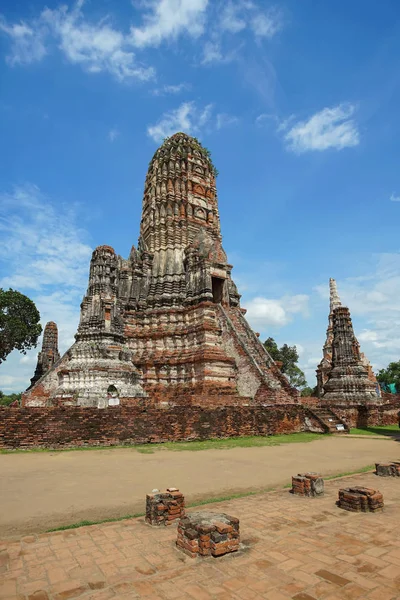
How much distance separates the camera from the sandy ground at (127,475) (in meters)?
5.19

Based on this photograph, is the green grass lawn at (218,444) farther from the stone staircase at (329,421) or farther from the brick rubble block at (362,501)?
the brick rubble block at (362,501)

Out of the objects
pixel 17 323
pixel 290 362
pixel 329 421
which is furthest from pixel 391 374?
pixel 17 323

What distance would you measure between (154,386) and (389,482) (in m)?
14.9

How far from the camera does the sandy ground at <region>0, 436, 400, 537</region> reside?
519 cm

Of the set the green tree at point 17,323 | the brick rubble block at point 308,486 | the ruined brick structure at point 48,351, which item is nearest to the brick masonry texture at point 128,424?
the brick rubble block at point 308,486

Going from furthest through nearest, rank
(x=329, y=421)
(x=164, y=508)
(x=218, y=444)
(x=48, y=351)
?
(x=48, y=351) < (x=329, y=421) < (x=218, y=444) < (x=164, y=508)

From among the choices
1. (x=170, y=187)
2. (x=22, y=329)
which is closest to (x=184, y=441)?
(x=170, y=187)

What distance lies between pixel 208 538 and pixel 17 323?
3182cm

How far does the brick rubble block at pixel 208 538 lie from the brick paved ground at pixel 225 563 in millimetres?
83

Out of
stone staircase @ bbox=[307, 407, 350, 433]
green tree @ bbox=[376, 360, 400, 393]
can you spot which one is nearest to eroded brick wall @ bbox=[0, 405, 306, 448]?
stone staircase @ bbox=[307, 407, 350, 433]

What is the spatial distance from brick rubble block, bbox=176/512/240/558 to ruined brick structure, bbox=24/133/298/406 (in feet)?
41.2

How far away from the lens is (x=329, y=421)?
17078mm

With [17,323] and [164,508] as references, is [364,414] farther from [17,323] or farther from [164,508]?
[17,323]

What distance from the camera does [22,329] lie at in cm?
3138
